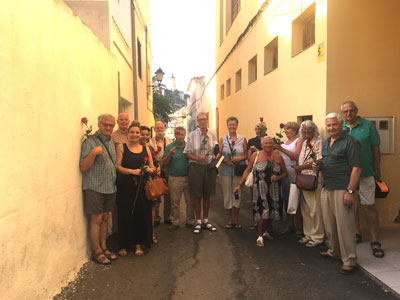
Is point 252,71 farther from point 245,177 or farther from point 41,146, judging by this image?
point 41,146

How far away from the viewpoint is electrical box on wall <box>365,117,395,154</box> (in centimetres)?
477

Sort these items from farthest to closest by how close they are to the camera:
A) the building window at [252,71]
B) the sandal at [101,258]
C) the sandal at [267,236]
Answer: the building window at [252,71] → the sandal at [267,236] → the sandal at [101,258]

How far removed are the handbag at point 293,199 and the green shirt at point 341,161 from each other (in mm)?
793

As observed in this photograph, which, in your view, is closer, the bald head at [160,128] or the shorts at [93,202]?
the shorts at [93,202]

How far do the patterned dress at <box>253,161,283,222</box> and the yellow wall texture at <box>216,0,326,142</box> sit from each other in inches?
51.2

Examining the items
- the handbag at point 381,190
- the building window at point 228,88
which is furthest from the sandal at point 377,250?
the building window at point 228,88

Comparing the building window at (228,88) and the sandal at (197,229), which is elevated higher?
the building window at (228,88)

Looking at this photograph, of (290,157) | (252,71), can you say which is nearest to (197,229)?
(290,157)

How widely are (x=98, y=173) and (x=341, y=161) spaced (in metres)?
2.84

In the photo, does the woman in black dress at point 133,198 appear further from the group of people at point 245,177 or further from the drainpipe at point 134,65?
the drainpipe at point 134,65

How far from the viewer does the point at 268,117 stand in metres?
7.47

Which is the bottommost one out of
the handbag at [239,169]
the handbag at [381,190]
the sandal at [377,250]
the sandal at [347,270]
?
the sandal at [347,270]

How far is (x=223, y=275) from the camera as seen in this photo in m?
3.50

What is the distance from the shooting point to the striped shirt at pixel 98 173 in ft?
11.9
